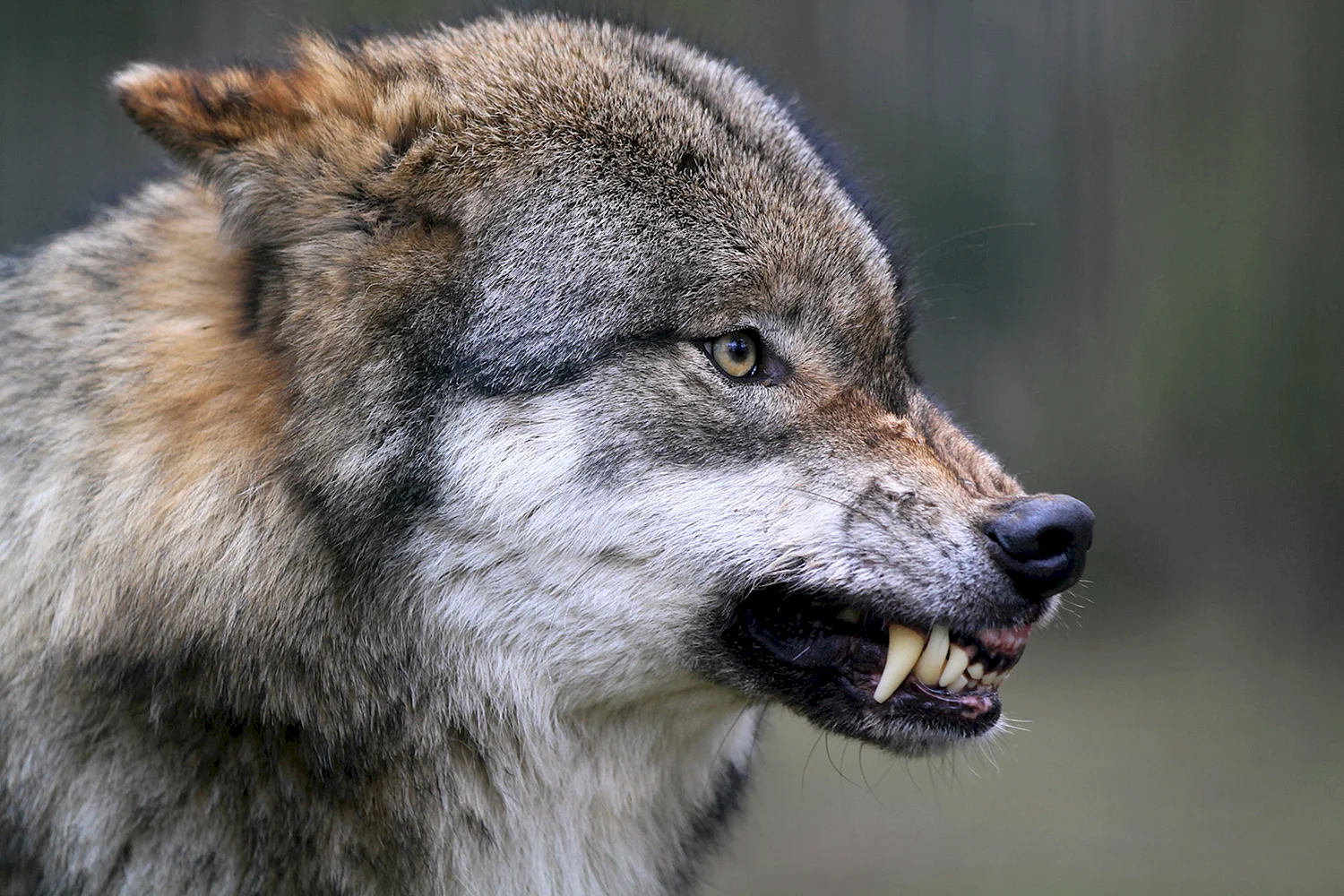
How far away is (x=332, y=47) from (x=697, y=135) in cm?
101

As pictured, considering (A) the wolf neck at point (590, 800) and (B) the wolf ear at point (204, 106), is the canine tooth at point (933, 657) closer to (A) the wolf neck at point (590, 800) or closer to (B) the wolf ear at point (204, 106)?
(A) the wolf neck at point (590, 800)

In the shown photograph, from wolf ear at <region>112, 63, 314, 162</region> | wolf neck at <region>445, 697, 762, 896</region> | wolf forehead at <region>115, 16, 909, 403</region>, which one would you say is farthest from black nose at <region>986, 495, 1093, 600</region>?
wolf ear at <region>112, 63, 314, 162</region>

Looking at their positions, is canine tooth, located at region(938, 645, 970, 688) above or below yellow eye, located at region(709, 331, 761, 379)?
below

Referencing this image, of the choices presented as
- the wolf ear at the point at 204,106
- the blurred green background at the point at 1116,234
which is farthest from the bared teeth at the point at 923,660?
the blurred green background at the point at 1116,234

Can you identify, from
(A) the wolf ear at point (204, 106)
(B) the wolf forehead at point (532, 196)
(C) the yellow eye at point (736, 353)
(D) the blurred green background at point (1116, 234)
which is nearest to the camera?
(A) the wolf ear at point (204, 106)

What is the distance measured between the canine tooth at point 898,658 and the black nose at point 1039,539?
260mm

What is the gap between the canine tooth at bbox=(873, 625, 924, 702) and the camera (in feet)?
9.04

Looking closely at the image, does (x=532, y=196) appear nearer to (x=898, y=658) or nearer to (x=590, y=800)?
(x=898, y=658)

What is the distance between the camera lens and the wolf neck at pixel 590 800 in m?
2.85

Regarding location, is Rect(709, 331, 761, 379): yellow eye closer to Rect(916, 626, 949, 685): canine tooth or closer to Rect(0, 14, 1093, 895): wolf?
Rect(0, 14, 1093, 895): wolf

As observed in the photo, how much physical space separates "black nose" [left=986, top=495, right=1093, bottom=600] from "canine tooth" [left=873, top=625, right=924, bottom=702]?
260mm

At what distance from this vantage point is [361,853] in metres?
2.73

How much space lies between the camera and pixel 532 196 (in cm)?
284

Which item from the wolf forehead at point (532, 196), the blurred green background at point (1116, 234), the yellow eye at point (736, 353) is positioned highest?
the wolf forehead at point (532, 196)
